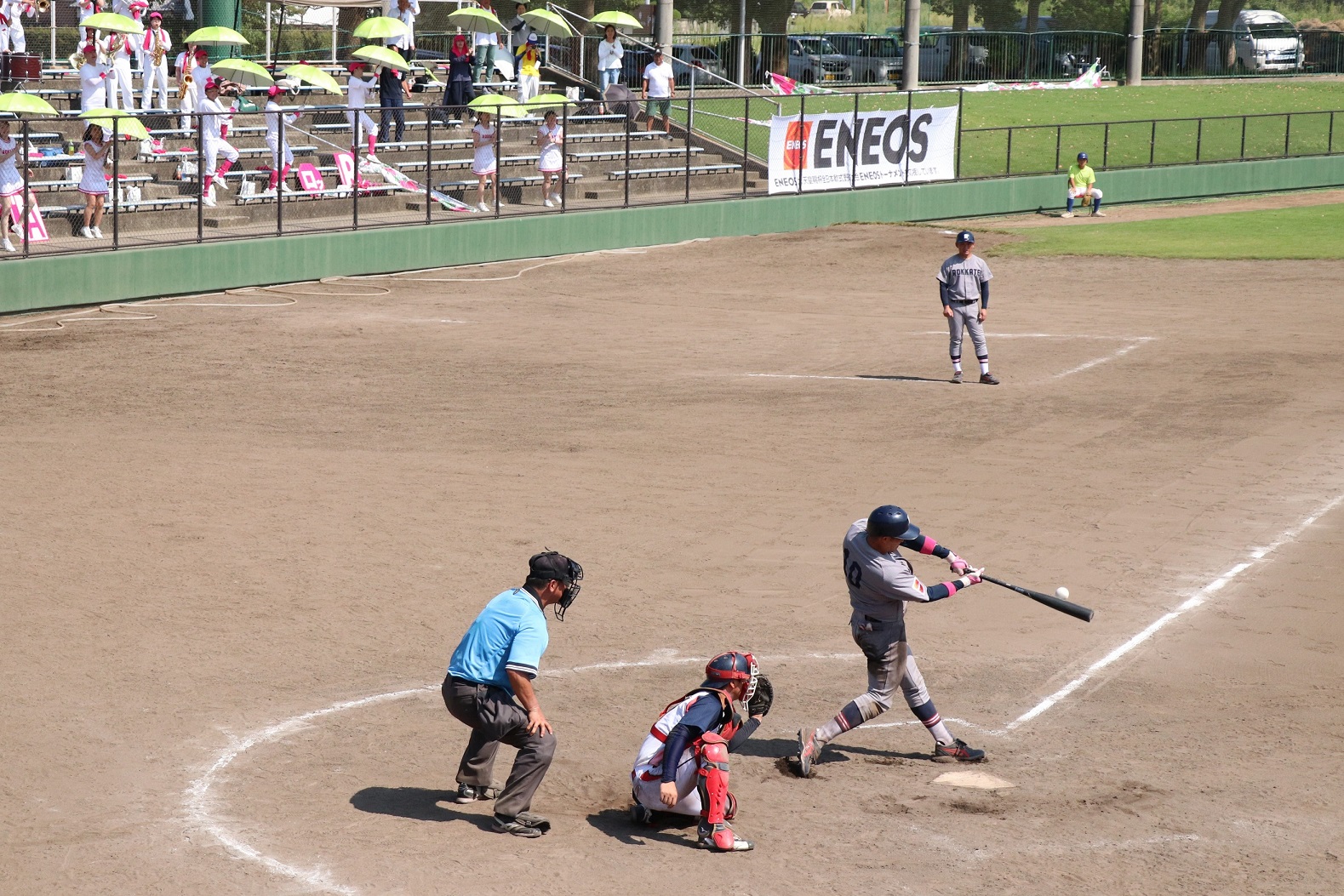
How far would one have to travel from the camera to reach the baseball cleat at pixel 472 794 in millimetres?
A: 7766

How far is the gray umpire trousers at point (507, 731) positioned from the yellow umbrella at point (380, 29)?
26860 mm

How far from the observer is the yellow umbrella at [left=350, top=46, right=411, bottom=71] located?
95.9 ft

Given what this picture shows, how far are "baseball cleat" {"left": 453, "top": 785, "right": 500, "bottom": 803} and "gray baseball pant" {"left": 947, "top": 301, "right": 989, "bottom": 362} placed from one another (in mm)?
11721

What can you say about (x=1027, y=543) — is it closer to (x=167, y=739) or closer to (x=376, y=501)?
(x=376, y=501)

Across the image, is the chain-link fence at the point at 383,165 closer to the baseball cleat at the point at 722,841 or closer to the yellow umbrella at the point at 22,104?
the yellow umbrella at the point at 22,104

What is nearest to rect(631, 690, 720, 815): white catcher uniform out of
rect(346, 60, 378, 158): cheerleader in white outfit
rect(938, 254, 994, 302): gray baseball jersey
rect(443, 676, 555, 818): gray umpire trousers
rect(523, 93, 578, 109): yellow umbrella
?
rect(443, 676, 555, 818): gray umpire trousers

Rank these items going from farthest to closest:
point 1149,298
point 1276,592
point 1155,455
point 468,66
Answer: point 468,66, point 1149,298, point 1155,455, point 1276,592

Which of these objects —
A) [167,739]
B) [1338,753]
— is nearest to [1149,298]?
[1338,753]

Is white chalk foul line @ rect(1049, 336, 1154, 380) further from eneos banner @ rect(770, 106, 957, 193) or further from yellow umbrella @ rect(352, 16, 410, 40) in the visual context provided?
yellow umbrella @ rect(352, 16, 410, 40)

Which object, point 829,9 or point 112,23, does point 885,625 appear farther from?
point 829,9

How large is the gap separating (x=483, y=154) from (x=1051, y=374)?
14367 millimetres

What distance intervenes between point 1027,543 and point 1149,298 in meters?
14.3

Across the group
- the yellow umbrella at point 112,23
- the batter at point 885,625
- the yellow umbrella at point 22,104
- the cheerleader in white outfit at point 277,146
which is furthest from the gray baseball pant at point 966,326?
the yellow umbrella at point 112,23

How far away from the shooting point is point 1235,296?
25.5m
